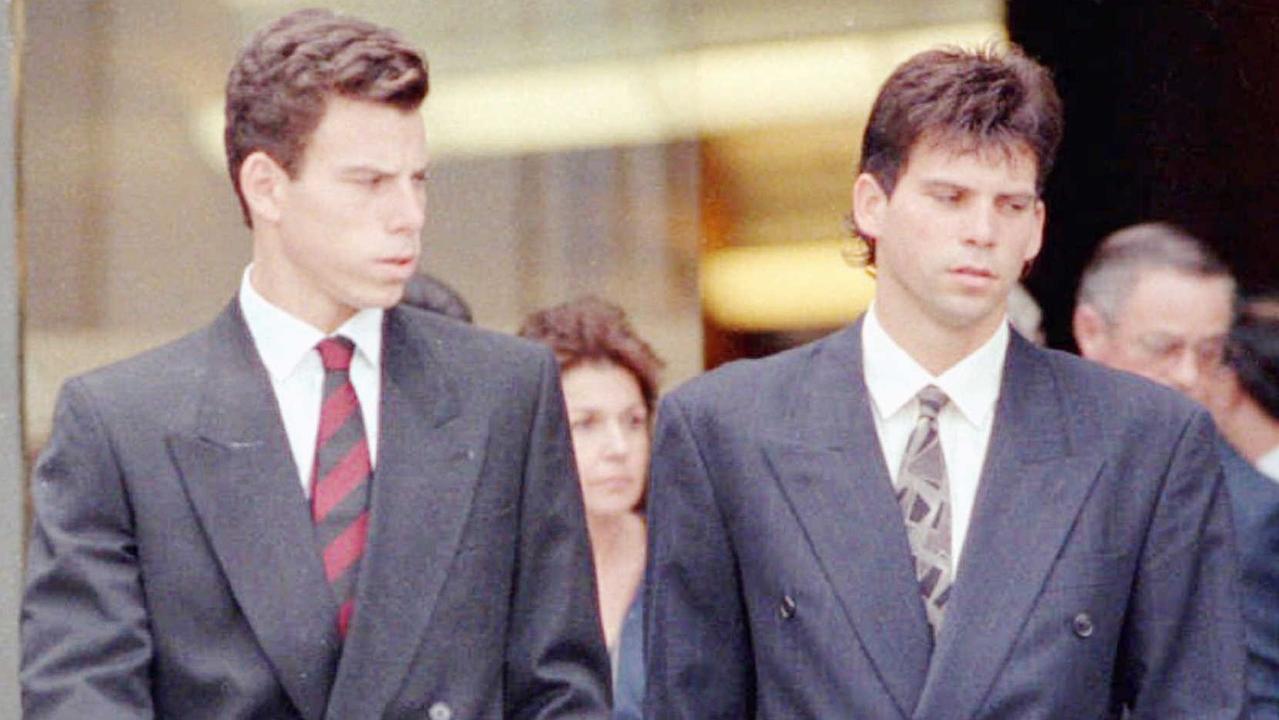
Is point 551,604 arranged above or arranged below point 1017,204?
below

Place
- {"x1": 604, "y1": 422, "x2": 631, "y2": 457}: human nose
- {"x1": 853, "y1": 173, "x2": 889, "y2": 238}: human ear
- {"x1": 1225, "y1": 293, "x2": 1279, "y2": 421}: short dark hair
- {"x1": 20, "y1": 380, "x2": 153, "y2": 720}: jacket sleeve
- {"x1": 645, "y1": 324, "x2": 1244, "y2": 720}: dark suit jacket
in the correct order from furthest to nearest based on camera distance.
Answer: {"x1": 604, "y1": 422, "x2": 631, "y2": 457}: human nose < {"x1": 1225, "y1": 293, "x2": 1279, "y2": 421}: short dark hair < {"x1": 853, "y1": 173, "x2": 889, "y2": 238}: human ear < {"x1": 645, "y1": 324, "x2": 1244, "y2": 720}: dark suit jacket < {"x1": 20, "y1": 380, "x2": 153, "y2": 720}: jacket sleeve

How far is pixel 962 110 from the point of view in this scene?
14.0ft

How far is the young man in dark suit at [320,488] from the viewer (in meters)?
4.02

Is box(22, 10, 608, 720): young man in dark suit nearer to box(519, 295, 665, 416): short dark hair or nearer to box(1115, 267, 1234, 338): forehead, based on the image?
box(519, 295, 665, 416): short dark hair

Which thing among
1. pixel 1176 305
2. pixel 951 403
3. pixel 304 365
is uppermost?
pixel 304 365

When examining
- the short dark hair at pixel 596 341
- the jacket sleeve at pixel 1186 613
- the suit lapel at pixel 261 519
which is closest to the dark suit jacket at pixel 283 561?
the suit lapel at pixel 261 519

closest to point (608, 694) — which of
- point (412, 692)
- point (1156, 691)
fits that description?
point (412, 692)

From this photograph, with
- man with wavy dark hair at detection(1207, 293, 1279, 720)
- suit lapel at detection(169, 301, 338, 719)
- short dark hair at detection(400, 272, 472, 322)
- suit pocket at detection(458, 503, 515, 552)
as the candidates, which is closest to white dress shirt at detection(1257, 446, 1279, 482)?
man with wavy dark hair at detection(1207, 293, 1279, 720)

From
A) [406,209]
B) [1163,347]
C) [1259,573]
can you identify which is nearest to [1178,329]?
[1163,347]

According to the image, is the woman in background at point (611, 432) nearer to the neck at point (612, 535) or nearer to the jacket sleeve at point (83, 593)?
the neck at point (612, 535)

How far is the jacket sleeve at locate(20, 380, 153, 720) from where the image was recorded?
3.95 metres

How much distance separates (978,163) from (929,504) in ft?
2.03

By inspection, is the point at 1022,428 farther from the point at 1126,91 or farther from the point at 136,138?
the point at 136,138

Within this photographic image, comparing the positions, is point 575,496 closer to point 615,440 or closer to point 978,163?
point 978,163
